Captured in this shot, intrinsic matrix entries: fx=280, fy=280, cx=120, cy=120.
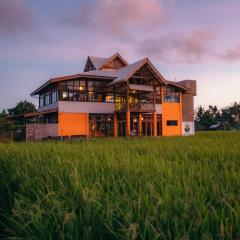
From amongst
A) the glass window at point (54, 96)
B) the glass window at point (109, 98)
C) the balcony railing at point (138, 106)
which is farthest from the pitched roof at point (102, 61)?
the glass window at point (54, 96)

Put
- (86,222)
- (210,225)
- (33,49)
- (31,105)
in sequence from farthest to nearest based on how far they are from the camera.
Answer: (31,105) → (33,49) → (86,222) → (210,225)

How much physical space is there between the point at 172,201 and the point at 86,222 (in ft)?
2.06

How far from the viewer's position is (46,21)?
1691cm

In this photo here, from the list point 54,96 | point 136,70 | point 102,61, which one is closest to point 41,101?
point 54,96

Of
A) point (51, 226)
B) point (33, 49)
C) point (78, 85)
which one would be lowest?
point (51, 226)

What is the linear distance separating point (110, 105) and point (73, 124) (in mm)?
4234

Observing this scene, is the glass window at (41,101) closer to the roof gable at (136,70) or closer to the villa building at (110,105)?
the villa building at (110,105)

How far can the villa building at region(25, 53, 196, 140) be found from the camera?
84.1ft

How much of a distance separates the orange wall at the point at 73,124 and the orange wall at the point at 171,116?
8.87 metres

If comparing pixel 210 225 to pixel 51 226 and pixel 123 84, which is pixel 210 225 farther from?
pixel 123 84

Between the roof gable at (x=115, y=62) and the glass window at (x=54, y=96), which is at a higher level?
the roof gable at (x=115, y=62)

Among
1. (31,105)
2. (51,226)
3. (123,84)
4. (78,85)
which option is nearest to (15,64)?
(78,85)

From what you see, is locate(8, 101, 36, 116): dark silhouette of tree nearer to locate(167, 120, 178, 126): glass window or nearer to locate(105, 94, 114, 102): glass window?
locate(105, 94, 114, 102): glass window

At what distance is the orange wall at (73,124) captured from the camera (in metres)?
25.5
